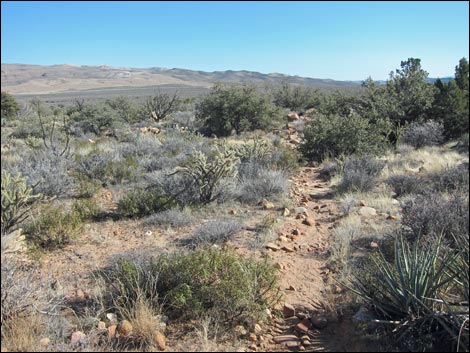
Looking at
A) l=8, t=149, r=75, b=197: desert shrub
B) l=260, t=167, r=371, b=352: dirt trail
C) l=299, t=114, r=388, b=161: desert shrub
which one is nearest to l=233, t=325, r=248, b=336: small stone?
l=260, t=167, r=371, b=352: dirt trail

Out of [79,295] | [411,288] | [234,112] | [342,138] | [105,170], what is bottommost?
[79,295]

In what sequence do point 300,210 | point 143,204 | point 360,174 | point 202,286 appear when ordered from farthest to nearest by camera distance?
point 360,174
point 300,210
point 143,204
point 202,286

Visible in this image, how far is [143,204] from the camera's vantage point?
7191 millimetres

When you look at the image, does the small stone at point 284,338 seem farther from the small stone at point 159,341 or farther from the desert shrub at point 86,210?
the desert shrub at point 86,210

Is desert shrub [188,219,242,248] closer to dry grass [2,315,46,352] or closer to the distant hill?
dry grass [2,315,46,352]

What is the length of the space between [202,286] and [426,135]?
10.8 m

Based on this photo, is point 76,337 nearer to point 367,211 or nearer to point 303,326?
point 303,326

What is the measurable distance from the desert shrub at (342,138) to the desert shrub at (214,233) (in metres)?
6.08

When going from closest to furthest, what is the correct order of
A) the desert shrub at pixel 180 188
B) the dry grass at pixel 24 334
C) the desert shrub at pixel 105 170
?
the dry grass at pixel 24 334
the desert shrub at pixel 180 188
the desert shrub at pixel 105 170

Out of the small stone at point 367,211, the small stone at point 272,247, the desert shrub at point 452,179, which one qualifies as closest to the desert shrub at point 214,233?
the small stone at point 272,247

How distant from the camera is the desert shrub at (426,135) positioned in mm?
12281

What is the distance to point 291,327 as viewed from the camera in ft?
12.6

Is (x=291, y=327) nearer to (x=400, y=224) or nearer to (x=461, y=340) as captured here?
(x=461, y=340)

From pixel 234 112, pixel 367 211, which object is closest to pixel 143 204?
pixel 367 211
